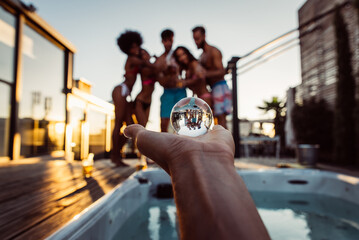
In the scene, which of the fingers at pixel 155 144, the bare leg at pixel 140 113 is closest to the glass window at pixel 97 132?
the bare leg at pixel 140 113

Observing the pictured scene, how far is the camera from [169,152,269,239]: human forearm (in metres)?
0.44

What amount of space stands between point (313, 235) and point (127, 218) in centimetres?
174

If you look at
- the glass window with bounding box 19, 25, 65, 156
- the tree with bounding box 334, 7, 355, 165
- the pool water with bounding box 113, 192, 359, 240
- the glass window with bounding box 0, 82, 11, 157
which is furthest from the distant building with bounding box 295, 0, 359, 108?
the glass window with bounding box 0, 82, 11, 157

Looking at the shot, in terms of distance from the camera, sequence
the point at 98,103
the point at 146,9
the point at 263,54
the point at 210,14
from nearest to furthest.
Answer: the point at 263,54
the point at 210,14
the point at 146,9
the point at 98,103

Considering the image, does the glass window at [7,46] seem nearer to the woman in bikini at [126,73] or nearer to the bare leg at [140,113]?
the woman in bikini at [126,73]

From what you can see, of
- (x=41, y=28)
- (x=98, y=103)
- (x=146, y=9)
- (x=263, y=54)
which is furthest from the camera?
(x=98, y=103)

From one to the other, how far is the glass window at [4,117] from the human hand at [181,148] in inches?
216

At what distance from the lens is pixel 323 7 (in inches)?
320

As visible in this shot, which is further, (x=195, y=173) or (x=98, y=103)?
(x=98, y=103)

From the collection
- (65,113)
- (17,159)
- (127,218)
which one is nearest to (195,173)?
(127,218)

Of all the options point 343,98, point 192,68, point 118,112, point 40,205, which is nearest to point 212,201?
point 40,205

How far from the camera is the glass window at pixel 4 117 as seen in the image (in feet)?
15.5

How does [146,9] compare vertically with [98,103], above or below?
above

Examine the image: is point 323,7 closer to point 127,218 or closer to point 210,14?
point 210,14
